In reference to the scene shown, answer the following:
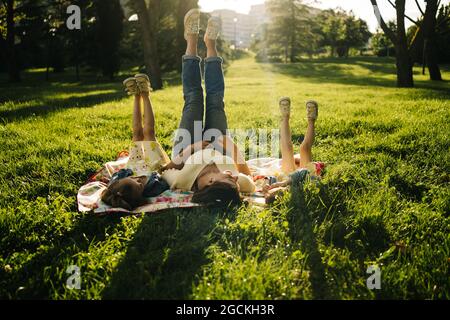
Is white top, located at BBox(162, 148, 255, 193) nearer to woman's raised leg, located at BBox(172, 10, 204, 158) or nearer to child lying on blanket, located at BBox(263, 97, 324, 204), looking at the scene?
child lying on blanket, located at BBox(263, 97, 324, 204)

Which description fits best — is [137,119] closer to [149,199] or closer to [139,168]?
[139,168]

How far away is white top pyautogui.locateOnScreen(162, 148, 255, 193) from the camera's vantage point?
12.4 feet

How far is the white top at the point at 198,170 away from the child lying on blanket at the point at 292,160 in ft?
0.98

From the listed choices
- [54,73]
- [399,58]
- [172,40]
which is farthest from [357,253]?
[54,73]

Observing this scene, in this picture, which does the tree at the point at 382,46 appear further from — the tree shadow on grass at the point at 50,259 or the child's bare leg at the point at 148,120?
the tree shadow on grass at the point at 50,259

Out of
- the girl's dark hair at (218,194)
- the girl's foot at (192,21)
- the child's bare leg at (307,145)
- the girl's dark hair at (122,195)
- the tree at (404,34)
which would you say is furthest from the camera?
the tree at (404,34)

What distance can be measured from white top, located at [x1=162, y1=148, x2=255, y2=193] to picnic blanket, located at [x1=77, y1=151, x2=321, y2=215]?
0.09 m

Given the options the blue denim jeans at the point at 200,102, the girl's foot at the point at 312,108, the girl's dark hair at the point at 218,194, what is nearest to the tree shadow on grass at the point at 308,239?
the girl's dark hair at the point at 218,194

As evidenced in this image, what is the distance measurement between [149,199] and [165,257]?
121 centimetres

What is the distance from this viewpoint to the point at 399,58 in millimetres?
15680

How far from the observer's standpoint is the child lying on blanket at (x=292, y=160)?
12.9ft

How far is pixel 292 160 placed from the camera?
4.37 m

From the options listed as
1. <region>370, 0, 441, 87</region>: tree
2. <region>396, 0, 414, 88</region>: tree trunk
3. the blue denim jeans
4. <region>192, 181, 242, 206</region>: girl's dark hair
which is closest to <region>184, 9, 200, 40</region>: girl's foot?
the blue denim jeans
